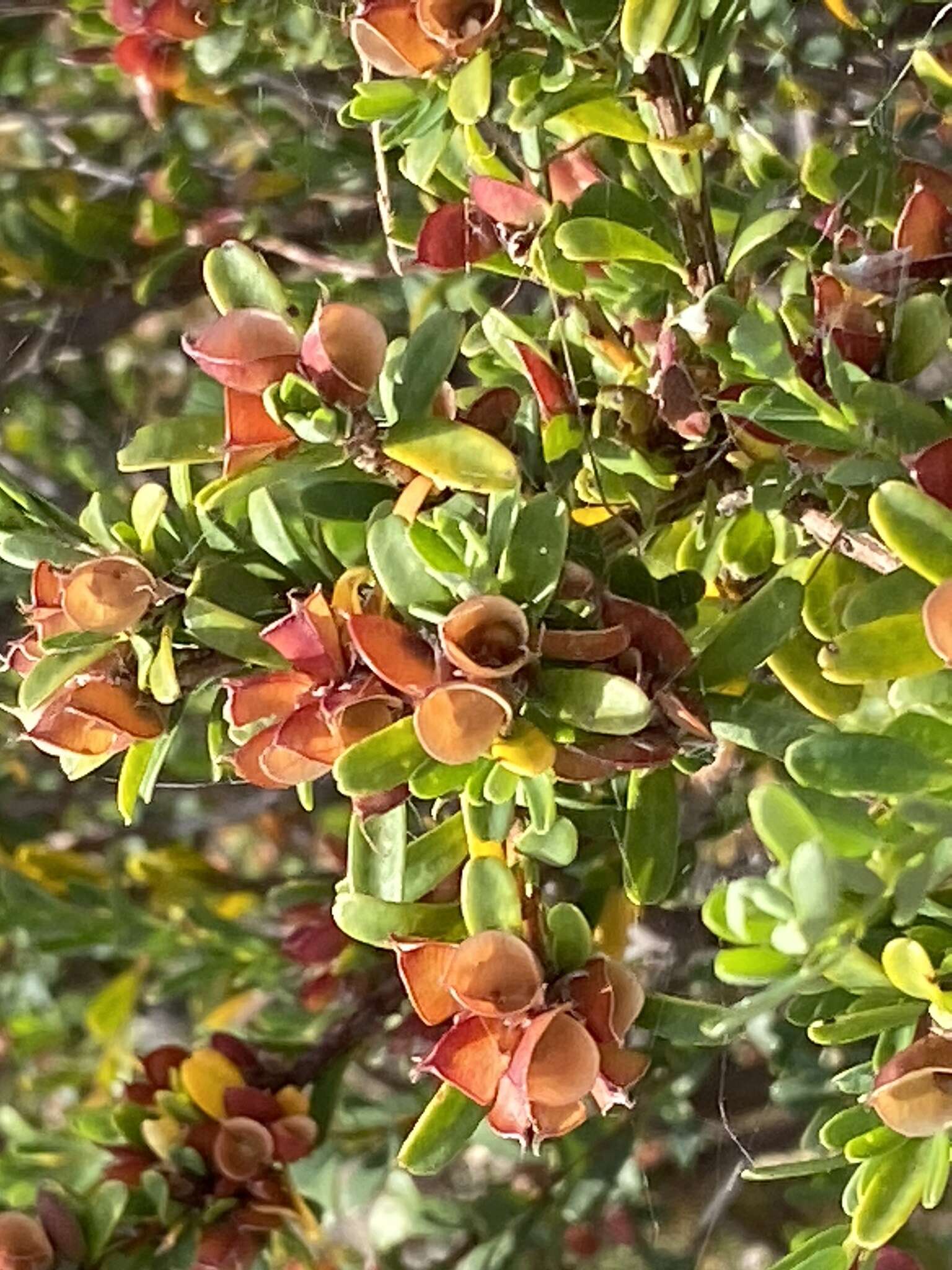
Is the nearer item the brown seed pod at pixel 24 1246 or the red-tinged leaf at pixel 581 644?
the red-tinged leaf at pixel 581 644

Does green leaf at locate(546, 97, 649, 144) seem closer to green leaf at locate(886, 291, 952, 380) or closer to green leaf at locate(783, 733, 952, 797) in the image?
green leaf at locate(886, 291, 952, 380)

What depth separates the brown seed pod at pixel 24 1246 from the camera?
1.99 ft

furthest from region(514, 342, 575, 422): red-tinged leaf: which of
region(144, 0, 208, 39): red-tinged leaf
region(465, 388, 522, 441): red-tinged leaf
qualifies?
region(144, 0, 208, 39): red-tinged leaf

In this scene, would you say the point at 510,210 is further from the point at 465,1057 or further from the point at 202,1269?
the point at 202,1269

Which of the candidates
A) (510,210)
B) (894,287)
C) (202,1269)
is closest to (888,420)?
(894,287)

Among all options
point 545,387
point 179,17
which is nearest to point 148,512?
point 545,387

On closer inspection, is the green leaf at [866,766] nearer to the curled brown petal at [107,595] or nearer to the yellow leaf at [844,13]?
the curled brown petal at [107,595]

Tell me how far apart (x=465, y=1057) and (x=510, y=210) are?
27cm

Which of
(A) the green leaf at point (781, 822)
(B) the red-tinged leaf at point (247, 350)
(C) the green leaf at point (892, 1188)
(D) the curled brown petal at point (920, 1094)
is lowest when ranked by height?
(C) the green leaf at point (892, 1188)

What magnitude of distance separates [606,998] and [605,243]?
0.22 meters

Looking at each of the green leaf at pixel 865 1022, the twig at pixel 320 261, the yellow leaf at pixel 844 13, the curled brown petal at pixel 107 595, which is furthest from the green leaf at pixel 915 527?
the twig at pixel 320 261

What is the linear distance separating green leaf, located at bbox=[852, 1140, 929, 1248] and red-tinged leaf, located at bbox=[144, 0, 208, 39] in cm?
58

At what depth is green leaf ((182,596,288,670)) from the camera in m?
0.42

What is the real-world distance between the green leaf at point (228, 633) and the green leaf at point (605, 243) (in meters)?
0.15
